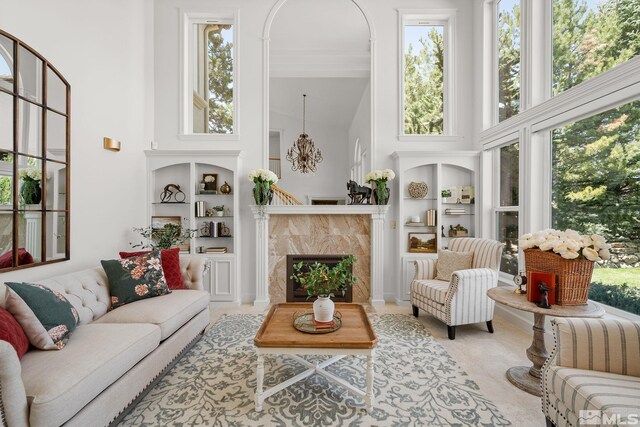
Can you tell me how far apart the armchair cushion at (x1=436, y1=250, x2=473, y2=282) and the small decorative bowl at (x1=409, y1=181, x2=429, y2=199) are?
98 cm

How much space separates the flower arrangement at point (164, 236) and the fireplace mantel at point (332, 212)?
0.95 meters

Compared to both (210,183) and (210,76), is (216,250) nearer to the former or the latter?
(210,183)

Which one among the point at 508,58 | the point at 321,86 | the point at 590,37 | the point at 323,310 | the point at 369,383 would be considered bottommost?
the point at 369,383

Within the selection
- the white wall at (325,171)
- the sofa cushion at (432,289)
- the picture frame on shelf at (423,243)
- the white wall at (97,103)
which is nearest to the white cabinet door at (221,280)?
the white wall at (97,103)

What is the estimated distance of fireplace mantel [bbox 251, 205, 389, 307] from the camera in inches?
169

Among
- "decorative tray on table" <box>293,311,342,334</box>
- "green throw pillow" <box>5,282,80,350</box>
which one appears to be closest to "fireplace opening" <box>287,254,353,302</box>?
"decorative tray on table" <box>293,311,342,334</box>

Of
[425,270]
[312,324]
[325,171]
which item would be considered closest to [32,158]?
[312,324]

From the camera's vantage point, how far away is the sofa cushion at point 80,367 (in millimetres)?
1398

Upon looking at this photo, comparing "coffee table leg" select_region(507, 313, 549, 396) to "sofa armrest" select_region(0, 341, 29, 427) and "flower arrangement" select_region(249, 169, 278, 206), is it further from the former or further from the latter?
"flower arrangement" select_region(249, 169, 278, 206)

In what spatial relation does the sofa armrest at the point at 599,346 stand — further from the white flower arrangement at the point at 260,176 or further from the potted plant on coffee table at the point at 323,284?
the white flower arrangement at the point at 260,176

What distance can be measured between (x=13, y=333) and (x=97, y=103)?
2662 millimetres

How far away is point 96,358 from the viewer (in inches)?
67.2

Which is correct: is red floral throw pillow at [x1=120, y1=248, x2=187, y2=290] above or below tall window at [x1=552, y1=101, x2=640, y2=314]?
below

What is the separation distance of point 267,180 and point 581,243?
133 inches
